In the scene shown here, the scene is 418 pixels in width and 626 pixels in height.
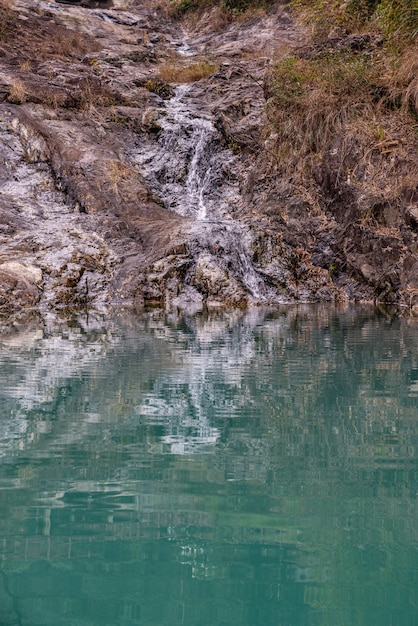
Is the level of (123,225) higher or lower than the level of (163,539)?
higher

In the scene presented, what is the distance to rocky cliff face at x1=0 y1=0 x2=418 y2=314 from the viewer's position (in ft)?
36.9

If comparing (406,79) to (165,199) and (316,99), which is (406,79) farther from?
(165,199)

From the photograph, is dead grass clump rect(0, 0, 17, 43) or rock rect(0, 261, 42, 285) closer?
rock rect(0, 261, 42, 285)

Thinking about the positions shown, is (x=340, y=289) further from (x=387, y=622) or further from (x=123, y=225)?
(x=387, y=622)

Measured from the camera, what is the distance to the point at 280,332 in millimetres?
6539

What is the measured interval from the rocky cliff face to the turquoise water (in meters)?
6.72

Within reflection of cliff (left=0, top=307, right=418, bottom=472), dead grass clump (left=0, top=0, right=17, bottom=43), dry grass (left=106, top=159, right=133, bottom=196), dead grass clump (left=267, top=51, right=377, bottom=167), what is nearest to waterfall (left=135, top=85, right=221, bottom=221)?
dry grass (left=106, top=159, right=133, bottom=196)

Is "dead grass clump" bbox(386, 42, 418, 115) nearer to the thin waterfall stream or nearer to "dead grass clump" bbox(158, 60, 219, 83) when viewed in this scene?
the thin waterfall stream

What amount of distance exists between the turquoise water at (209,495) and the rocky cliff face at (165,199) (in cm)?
672

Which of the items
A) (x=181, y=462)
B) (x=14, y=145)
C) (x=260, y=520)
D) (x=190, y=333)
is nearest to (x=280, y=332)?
(x=190, y=333)

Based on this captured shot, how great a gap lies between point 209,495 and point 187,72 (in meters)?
18.1

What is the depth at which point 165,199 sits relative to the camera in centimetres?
1431

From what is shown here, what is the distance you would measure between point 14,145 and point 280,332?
378 inches

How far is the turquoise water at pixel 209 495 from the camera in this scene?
139 cm
